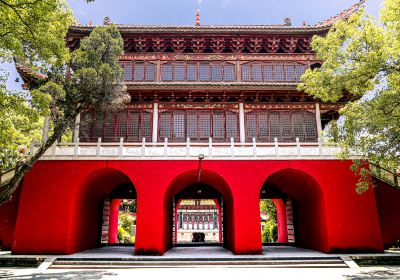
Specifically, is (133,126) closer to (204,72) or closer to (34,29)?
(204,72)

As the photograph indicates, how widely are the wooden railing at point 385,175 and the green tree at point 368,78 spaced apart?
3.59 meters

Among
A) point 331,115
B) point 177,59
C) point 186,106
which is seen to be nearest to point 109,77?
point 186,106

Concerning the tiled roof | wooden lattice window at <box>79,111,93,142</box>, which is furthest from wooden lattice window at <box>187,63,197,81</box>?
wooden lattice window at <box>79,111,93,142</box>

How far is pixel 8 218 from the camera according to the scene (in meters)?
13.7

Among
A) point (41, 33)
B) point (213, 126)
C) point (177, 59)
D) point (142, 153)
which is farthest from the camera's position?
point (177, 59)

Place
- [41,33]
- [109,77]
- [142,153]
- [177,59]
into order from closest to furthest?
1. [41,33]
2. [109,77]
3. [142,153]
4. [177,59]

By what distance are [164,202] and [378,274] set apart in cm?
774

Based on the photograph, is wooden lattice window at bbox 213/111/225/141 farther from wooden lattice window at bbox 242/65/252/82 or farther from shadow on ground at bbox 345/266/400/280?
shadow on ground at bbox 345/266/400/280

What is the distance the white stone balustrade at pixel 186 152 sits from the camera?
13258mm

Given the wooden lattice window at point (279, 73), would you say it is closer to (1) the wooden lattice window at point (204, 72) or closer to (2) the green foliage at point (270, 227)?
(1) the wooden lattice window at point (204, 72)

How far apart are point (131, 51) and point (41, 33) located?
801cm

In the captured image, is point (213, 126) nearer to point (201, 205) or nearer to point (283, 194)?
point (283, 194)

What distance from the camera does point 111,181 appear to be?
51.2ft

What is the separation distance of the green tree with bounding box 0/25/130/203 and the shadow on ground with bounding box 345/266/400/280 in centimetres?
959
